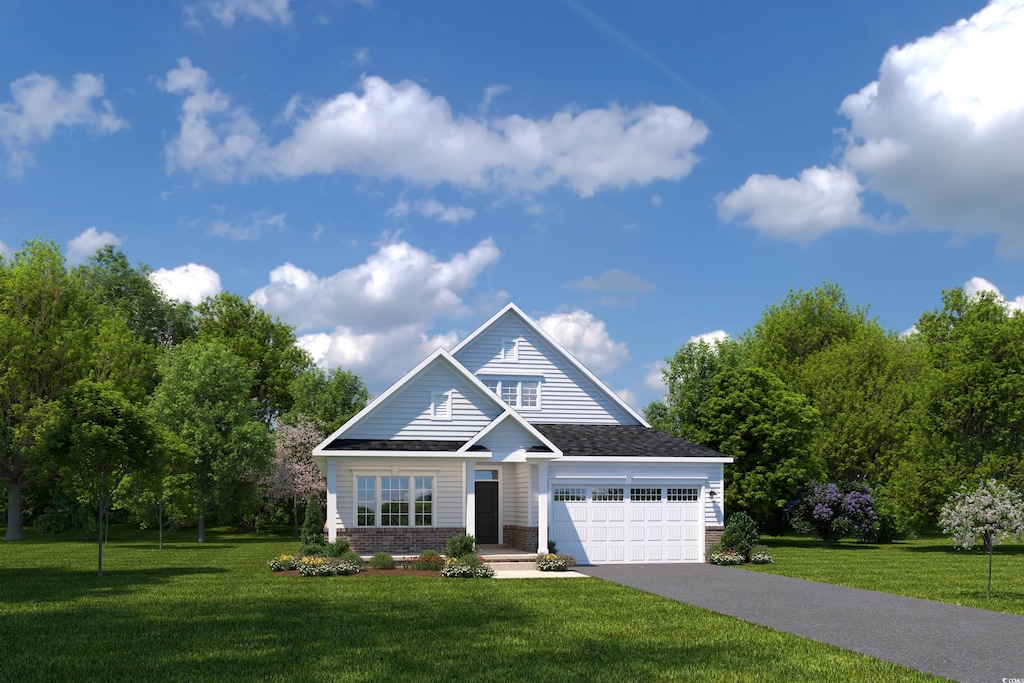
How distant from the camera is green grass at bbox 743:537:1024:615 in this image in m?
20.8

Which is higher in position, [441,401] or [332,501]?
[441,401]

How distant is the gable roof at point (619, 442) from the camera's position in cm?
2927

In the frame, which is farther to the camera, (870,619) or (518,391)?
(518,391)

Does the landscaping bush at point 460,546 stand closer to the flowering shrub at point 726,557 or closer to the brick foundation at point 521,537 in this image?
the brick foundation at point 521,537

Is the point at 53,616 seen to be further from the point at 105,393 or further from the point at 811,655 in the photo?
the point at 811,655

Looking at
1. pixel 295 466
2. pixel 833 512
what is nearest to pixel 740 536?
pixel 833 512

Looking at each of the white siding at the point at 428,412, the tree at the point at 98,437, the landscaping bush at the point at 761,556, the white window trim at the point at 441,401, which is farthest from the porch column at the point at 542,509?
the tree at the point at 98,437

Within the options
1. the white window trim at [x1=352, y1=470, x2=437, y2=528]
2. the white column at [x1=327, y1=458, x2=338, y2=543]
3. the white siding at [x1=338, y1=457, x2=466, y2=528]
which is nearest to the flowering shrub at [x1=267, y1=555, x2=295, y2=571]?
the white column at [x1=327, y1=458, x2=338, y2=543]

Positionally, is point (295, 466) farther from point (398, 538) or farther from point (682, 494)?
point (682, 494)

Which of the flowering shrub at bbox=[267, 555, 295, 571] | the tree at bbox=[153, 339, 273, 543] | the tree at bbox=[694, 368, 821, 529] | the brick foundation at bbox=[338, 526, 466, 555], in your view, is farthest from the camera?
the tree at bbox=[153, 339, 273, 543]

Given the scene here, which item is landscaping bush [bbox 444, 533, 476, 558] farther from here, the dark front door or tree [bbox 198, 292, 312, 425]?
tree [bbox 198, 292, 312, 425]

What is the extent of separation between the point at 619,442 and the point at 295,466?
90.2 ft

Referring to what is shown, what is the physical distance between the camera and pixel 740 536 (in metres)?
29.2

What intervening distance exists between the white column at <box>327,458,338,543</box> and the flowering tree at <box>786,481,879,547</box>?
21560mm
